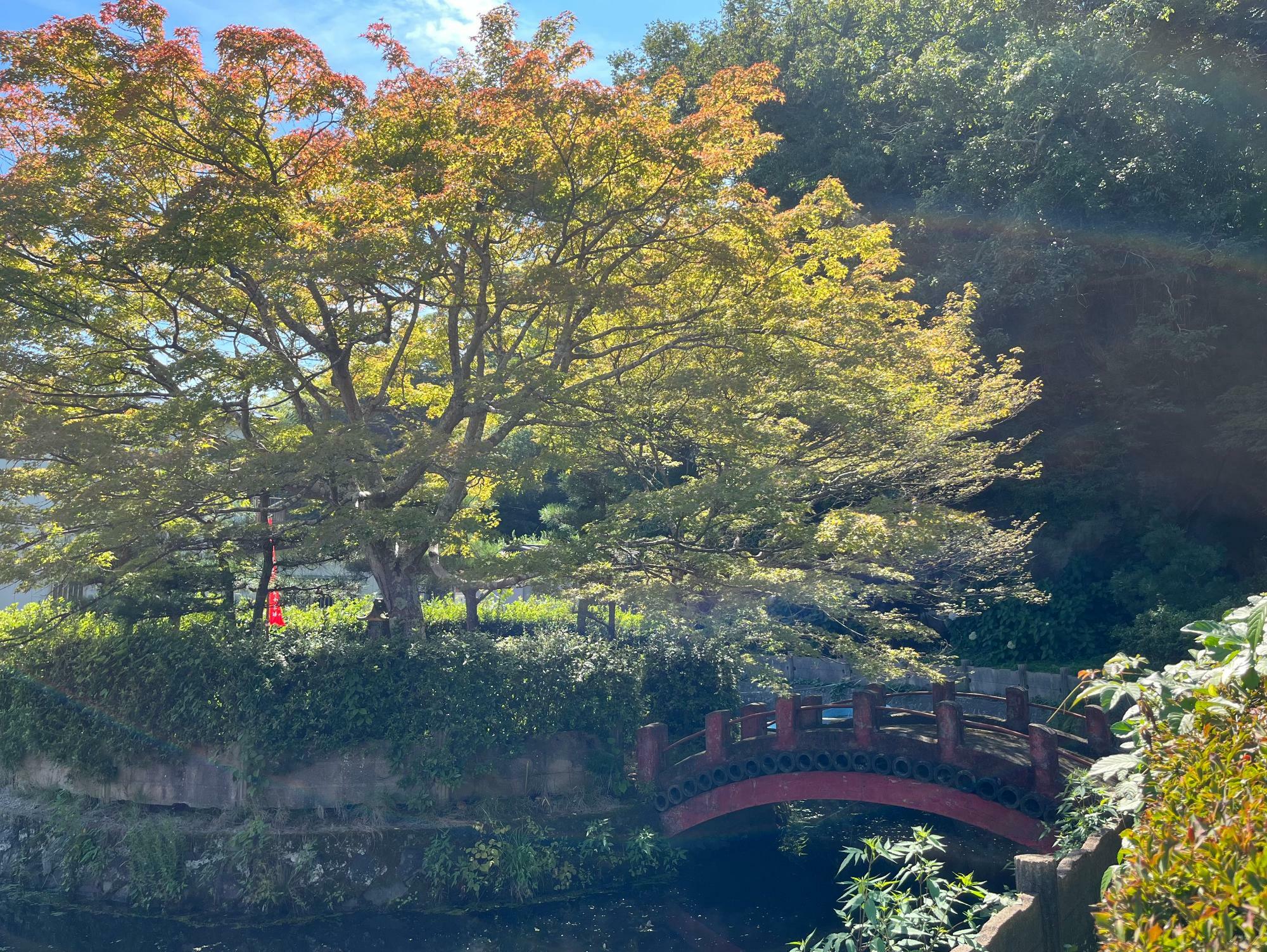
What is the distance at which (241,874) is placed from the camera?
12.2 meters

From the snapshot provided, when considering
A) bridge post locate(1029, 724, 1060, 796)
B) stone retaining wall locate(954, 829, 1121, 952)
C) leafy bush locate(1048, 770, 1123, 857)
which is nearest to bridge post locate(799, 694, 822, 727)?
bridge post locate(1029, 724, 1060, 796)

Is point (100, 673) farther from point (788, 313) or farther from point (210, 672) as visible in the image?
point (788, 313)

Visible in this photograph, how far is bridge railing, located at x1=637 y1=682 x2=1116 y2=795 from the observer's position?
35.2 ft

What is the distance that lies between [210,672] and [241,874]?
2650 mm

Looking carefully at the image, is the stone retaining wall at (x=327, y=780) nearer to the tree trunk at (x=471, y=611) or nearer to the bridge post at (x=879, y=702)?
the tree trunk at (x=471, y=611)

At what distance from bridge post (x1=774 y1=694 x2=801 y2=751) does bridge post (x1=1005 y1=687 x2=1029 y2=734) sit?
105 inches

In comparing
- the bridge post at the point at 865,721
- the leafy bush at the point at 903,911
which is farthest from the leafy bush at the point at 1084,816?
the bridge post at the point at 865,721

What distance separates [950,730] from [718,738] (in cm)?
308

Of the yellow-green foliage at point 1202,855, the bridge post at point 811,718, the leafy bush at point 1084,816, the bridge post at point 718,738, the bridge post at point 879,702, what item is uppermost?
the yellow-green foliage at point 1202,855

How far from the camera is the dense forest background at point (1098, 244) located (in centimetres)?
1827

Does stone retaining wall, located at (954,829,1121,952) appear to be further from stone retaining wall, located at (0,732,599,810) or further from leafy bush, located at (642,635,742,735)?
leafy bush, located at (642,635,742,735)

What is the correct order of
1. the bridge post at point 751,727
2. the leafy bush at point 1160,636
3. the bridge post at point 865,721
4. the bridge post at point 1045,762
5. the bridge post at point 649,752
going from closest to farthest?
1. the bridge post at point 1045,762
2. the bridge post at point 865,721
3. the bridge post at point 751,727
4. the bridge post at point 649,752
5. the leafy bush at point 1160,636

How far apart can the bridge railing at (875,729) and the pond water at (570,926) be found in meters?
1.39

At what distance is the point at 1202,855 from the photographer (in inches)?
90.5
